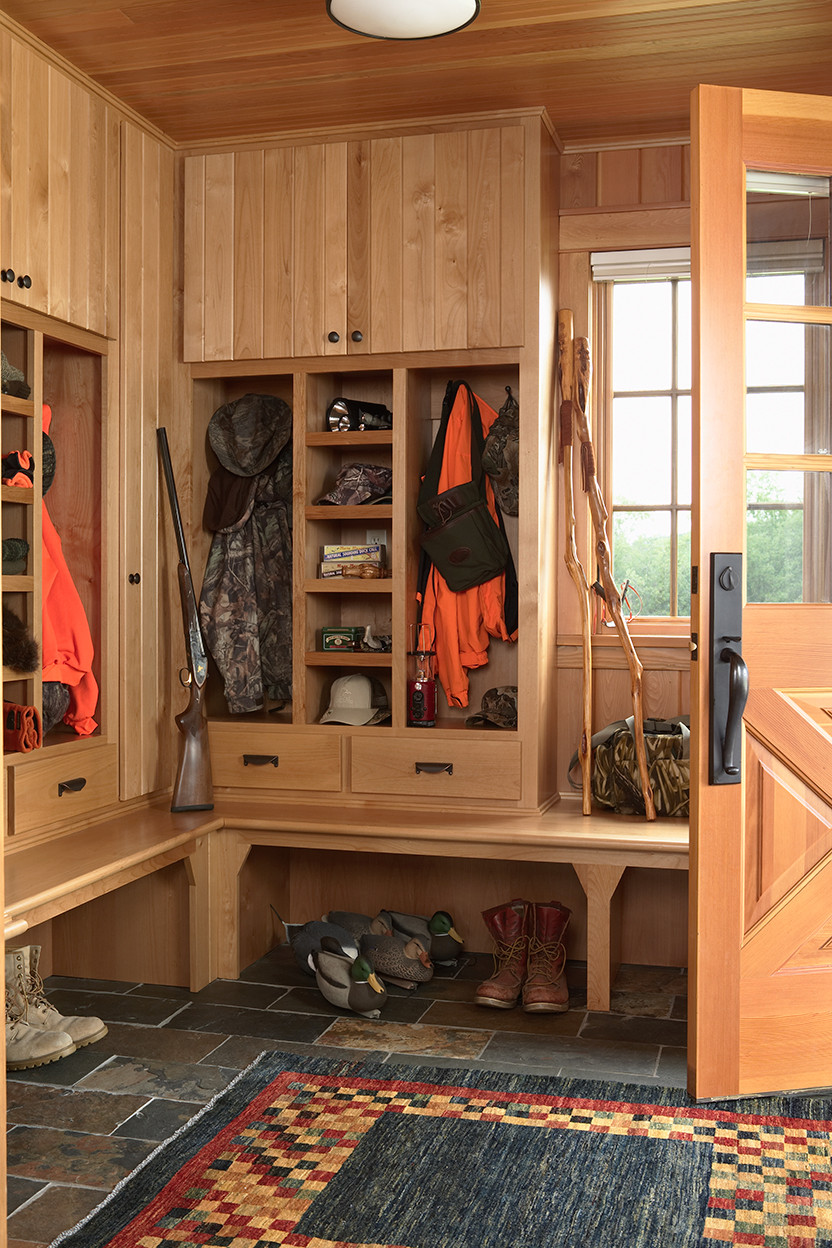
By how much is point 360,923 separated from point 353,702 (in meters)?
0.72

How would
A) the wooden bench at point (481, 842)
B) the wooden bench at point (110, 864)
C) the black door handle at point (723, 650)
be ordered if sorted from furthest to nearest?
the wooden bench at point (481, 842), the wooden bench at point (110, 864), the black door handle at point (723, 650)

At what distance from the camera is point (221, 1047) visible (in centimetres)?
308

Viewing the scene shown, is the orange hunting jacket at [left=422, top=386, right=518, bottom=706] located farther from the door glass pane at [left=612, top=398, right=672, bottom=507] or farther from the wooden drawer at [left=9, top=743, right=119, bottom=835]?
the wooden drawer at [left=9, top=743, right=119, bottom=835]

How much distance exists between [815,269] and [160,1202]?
2437 millimetres

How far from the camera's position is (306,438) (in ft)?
12.5

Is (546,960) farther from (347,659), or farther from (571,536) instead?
(571,536)

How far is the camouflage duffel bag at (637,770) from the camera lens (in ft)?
11.7

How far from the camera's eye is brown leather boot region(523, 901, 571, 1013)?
3312 millimetres

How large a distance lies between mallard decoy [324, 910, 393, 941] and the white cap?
0.62 meters

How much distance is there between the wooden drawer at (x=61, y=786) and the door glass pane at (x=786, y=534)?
193cm

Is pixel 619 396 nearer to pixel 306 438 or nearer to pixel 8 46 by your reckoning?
pixel 306 438

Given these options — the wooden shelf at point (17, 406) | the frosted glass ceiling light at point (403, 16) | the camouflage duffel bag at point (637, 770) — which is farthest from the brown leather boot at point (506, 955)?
the frosted glass ceiling light at point (403, 16)

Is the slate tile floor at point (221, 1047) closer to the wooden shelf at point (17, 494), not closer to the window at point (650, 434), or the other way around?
the window at point (650, 434)

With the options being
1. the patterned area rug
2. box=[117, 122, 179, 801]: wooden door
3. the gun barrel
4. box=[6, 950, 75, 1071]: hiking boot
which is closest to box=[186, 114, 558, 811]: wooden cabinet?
box=[117, 122, 179, 801]: wooden door
